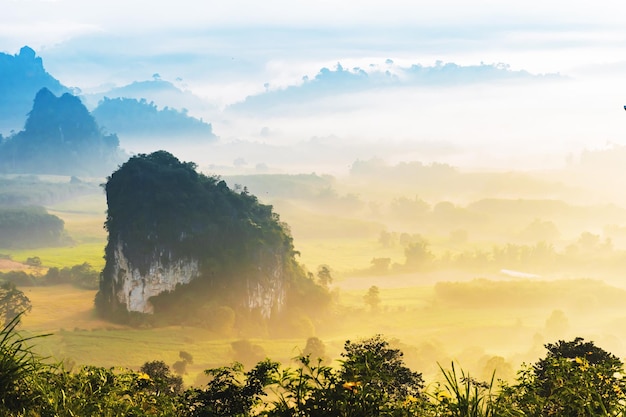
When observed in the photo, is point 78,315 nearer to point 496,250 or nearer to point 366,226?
point 496,250

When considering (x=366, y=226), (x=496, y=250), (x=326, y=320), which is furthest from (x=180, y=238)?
(x=366, y=226)

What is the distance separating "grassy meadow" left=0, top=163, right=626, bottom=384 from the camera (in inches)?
2114

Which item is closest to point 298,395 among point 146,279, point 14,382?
point 14,382

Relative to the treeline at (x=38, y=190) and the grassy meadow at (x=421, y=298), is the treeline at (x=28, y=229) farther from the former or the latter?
the treeline at (x=38, y=190)

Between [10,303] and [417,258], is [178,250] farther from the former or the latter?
[417,258]

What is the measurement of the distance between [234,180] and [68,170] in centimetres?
4942

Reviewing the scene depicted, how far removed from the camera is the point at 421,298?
8250cm

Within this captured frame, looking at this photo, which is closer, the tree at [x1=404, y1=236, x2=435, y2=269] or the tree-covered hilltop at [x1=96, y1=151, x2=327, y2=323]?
the tree-covered hilltop at [x1=96, y1=151, x2=327, y2=323]

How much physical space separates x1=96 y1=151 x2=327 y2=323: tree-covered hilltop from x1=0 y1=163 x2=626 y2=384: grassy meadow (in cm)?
360

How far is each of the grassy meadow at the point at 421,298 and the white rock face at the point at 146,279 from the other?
125 inches

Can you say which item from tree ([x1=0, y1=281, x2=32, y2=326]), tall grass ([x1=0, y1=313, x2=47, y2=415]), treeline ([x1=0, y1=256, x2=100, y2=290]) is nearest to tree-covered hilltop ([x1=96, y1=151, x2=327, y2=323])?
tree ([x1=0, y1=281, x2=32, y2=326])

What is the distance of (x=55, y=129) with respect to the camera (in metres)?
191

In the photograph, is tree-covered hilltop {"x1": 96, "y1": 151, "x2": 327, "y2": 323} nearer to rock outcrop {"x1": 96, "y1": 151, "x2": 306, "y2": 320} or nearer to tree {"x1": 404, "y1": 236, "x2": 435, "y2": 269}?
rock outcrop {"x1": 96, "y1": 151, "x2": 306, "y2": 320}

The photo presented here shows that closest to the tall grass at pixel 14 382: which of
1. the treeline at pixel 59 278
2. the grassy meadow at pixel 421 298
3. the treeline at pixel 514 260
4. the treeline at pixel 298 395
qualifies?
the treeline at pixel 298 395
